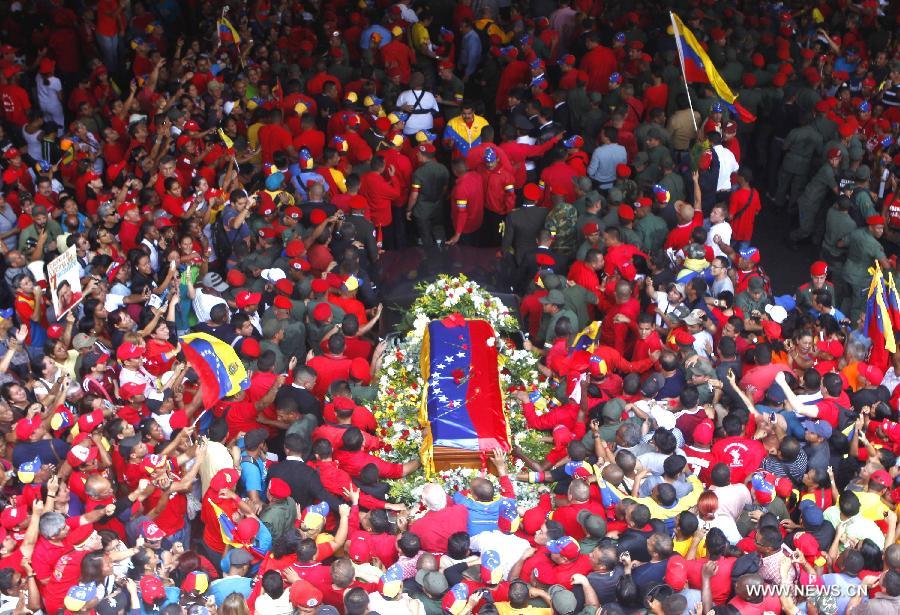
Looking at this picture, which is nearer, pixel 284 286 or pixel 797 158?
pixel 284 286

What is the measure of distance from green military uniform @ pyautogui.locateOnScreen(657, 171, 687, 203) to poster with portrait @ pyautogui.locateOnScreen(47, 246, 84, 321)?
6822mm

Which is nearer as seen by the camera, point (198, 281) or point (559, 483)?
point (559, 483)

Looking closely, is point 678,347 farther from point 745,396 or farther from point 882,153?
point 882,153

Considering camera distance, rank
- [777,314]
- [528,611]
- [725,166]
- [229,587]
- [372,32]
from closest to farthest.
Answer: [528,611]
[229,587]
[777,314]
[725,166]
[372,32]

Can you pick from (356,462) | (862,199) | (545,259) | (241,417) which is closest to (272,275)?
(241,417)

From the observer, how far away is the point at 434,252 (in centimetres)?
1502

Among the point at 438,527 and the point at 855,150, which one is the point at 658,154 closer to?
the point at 855,150

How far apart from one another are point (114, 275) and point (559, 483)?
5143 millimetres

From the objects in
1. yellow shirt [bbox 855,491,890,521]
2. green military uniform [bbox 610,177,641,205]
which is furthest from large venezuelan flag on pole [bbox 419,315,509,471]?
→ yellow shirt [bbox 855,491,890,521]

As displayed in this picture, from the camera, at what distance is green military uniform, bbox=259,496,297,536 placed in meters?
9.53

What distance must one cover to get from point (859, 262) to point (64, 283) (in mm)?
8628

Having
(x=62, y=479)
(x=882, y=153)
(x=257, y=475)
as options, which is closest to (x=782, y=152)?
(x=882, y=153)

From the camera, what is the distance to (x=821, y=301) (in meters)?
12.2

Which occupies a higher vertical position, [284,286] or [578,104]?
[578,104]
